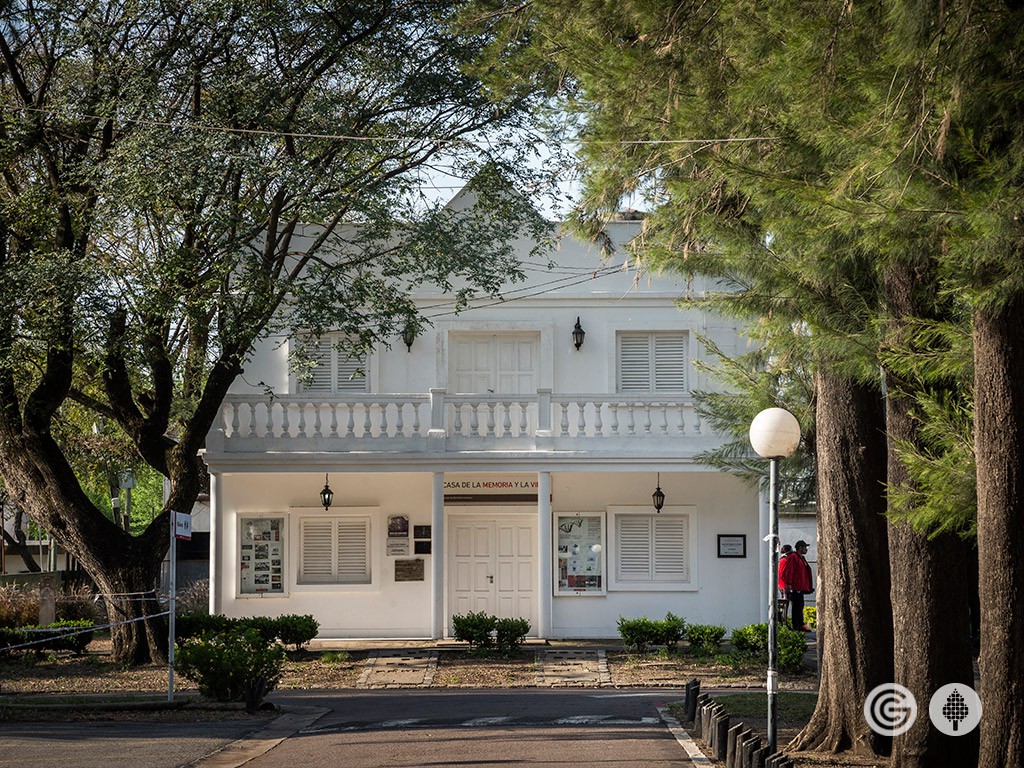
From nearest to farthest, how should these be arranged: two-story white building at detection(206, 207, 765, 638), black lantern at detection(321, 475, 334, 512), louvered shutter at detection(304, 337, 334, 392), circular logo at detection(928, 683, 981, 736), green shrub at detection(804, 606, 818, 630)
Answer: circular logo at detection(928, 683, 981, 736) → two-story white building at detection(206, 207, 765, 638) → black lantern at detection(321, 475, 334, 512) → louvered shutter at detection(304, 337, 334, 392) → green shrub at detection(804, 606, 818, 630)

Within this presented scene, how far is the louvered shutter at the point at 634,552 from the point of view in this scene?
2275cm

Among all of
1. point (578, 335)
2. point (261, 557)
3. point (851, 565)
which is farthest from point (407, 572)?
point (851, 565)

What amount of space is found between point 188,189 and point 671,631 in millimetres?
10181

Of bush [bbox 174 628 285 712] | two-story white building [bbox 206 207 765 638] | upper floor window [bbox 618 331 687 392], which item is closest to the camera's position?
bush [bbox 174 628 285 712]

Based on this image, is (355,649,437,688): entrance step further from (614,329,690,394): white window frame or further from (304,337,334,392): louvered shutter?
(614,329,690,394): white window frame

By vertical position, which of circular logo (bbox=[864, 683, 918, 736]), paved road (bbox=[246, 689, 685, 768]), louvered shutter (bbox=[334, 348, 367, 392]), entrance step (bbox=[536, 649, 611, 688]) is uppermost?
louvered shutter (bbox=[334, 348, 367, 392])

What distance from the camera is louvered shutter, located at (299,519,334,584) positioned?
22641 mm

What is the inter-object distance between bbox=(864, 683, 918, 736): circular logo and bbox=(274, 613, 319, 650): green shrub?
11.4 meters

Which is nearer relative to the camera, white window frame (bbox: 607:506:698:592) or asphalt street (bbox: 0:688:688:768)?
asphalt street (bbox: 0:688:688:768)

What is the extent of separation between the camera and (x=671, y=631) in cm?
2036

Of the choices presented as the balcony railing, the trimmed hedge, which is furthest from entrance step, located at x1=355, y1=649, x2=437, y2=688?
the balcony railing

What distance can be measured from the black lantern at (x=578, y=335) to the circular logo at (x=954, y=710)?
14.1 m

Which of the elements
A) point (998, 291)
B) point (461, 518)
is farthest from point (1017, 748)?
point (461, 518)

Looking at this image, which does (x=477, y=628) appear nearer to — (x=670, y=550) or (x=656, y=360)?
(x=670, y=550)
